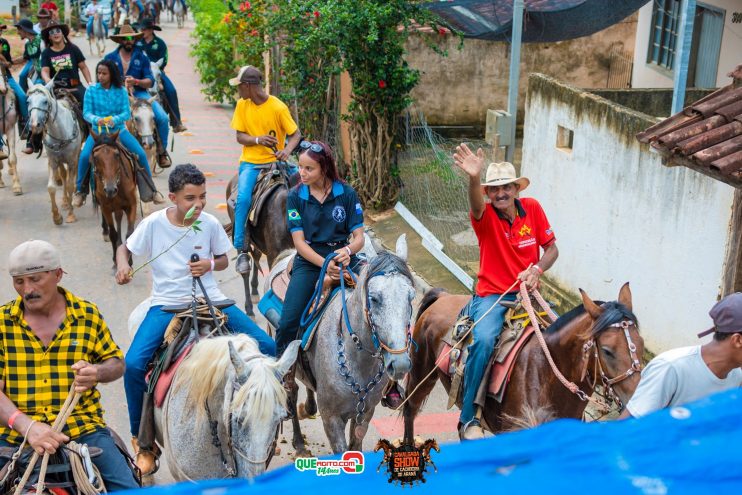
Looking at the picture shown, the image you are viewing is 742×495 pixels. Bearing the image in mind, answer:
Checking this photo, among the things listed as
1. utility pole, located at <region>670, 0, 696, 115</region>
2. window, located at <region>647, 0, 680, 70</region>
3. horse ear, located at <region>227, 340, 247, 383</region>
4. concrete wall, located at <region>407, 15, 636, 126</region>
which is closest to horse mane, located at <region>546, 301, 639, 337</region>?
horse ear, located at <region>227, 340, 247, 383</region>

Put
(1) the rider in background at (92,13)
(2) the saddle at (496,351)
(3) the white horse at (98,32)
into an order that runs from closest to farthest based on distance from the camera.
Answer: (2) the saddle at (496,351) < (3) the white horse at (98,32) < (1) the rider in background at (92,13)

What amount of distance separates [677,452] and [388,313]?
3.58 metres

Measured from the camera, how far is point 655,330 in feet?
27.2

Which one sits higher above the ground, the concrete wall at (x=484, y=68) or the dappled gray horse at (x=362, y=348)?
the concrete wall at (x=484, y=68)

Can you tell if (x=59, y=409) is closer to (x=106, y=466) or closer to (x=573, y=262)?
(x=106, y=466)

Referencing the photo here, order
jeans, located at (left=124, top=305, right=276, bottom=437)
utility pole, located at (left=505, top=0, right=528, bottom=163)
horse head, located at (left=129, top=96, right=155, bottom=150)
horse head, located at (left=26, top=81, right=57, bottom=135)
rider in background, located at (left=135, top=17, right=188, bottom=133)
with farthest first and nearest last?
1. rider in background, located at (left=135, top=17, right=188, bottom=133)
2. horse head, located at (left=129, top=96, right=155, bottom=150)
3. horse head, located at (left=26, top=81, right=57, bottom=135)
4. utility pole, located at (left=505, top=0, right=528, bottom=163)
5. jeans, located at (left=124, top=305, right=276, bottom=437)

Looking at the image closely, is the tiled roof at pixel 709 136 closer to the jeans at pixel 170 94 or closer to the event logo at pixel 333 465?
the event logo at pixel 333 465

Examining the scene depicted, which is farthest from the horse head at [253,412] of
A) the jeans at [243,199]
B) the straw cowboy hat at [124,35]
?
the straw cowboy hat at [124,35]

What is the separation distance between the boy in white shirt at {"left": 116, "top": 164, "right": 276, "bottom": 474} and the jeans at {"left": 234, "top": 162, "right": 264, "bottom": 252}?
395cm

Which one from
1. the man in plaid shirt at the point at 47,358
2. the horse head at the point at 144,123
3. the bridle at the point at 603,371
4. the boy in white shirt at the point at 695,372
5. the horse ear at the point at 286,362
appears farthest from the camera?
the horse head at the point at 144,123

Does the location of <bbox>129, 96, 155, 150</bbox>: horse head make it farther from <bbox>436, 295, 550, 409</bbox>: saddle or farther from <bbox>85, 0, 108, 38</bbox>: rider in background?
<bbox>85, 0, 108, 38</bbox>: rider in background

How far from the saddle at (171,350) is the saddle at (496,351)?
1.68m

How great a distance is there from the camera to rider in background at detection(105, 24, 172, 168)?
14.9m

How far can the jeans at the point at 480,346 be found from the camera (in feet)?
19.7
